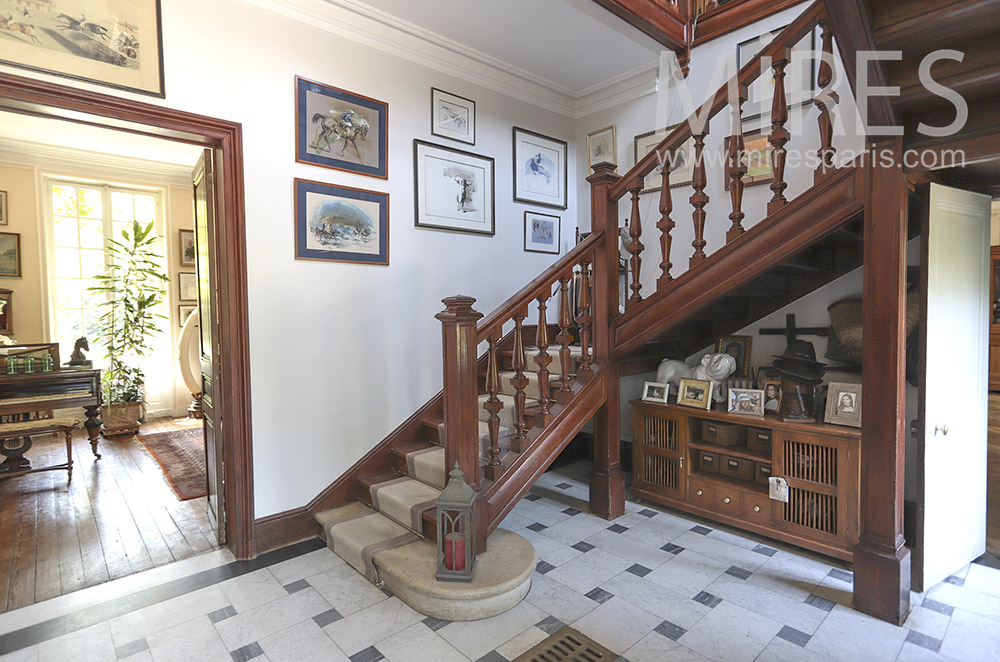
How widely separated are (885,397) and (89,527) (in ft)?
16.0

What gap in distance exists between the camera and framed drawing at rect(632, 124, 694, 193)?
4023 mm

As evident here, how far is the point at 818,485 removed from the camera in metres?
2.78

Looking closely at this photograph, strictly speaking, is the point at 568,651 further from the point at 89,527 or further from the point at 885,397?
the point at 89,527

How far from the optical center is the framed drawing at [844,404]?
107 inches

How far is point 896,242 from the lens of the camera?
224 centimetres

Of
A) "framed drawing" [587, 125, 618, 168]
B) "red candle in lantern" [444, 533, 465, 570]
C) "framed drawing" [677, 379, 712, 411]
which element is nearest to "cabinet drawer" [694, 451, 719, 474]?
"framed drawing" [677, 379, 712, 411]

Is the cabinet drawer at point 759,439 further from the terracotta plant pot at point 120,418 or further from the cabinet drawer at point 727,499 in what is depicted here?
the terracotta plant pot at point 120,418

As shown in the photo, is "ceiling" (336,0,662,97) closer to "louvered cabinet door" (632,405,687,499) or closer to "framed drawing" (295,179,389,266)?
"framed drawing" (295,179,389,266)

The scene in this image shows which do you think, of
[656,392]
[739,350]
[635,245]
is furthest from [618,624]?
[739,350]

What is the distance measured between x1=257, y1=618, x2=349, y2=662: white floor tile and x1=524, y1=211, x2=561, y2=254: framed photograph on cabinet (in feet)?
10.9

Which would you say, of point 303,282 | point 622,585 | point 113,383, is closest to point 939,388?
point 622,585

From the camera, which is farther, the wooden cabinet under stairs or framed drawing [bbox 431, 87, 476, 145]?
framed drawing [bbox 431, 87, 476, 145]

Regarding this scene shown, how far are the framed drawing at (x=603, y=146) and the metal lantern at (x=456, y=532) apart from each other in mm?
3403

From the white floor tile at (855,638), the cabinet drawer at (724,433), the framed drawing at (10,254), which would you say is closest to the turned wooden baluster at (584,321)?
the cabinet drawer at (724,433)
